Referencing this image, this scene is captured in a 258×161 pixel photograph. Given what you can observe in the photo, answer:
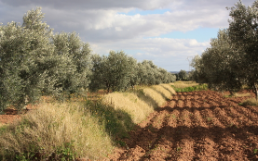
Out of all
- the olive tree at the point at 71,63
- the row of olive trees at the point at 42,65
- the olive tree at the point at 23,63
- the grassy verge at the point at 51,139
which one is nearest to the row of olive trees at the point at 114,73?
the row of olive trees at the point at 42,65

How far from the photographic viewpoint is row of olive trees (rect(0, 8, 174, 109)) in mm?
11367

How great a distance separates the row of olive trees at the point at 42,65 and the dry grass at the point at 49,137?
238 inches

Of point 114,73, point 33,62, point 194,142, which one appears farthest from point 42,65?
point 194,142

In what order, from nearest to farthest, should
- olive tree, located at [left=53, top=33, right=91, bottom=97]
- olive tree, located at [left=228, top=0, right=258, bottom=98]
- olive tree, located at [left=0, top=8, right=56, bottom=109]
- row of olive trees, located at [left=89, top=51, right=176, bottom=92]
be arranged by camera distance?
1. olive tree, located at [left=0, top=8, right=56, bottom=109]
2. olive tree, located at [left=228, top=0, right=258, bottom=98]
3. olive tree, located at [left=53, top=33, right=91, bottom=97]
4. row of olive trees, located at [left=89, top=51, right=176, bottom=92]

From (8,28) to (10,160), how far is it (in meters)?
10.5

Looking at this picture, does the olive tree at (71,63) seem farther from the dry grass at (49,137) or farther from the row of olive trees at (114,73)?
the dry grass at (49,137)

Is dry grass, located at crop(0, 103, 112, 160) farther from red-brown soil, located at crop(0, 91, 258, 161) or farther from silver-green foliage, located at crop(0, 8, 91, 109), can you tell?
silver-green foliage, located at crop(0, 8, 91, 109)

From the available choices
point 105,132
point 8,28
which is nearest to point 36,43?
point 8,28

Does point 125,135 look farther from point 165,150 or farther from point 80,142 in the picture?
point 80,142

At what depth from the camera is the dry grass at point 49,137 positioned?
560cm

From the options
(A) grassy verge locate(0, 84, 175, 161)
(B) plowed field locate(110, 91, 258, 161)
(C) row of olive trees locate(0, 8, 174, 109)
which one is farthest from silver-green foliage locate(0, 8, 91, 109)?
(B) plowed field locate(110, 91, 258, 161)

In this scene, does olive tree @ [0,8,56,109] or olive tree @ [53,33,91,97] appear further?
olive tree @ [53,33,91,97]

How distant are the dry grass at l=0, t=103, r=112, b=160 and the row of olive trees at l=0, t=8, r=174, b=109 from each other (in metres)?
6.05

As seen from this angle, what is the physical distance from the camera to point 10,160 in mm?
5492
